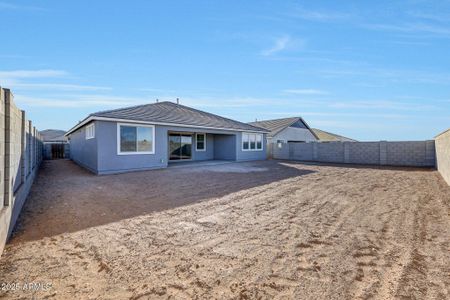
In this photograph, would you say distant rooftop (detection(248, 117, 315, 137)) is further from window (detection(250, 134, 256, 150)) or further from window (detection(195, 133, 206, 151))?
window (detection(195, 133, 206, 151))

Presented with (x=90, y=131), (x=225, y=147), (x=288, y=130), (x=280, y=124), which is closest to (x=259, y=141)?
(x=225, y=147)

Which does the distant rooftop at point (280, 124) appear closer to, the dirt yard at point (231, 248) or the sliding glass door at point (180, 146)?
the sliding glass door at point (180, 146)

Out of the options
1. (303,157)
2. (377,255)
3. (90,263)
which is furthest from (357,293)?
(303,157)

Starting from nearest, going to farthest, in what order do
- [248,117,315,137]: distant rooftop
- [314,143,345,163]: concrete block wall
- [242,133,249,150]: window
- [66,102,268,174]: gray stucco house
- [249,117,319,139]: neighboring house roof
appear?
[66,102,268,174]: gray stucco house < [314,143,345,163]: concrete block wall < [242,133,249,150]: window < [249,117,319,139]: neighboring house roof < [248,117,315,137]: distant rooftop

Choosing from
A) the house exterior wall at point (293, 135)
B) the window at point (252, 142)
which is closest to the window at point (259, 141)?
the window at point (252, 142)

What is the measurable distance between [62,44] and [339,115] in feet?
79.4

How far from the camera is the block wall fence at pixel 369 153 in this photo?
607 inches

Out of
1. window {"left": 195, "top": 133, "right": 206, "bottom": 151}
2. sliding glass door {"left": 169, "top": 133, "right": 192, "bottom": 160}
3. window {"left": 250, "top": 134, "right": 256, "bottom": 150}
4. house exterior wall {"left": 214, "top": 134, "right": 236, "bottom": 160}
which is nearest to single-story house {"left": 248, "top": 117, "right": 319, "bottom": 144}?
window {"left": 250, "top": 134, "right": 256, "bottom": 150}

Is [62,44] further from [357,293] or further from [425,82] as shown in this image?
[425,82]

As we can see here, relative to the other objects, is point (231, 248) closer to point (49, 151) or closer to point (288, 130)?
point (288, 130)

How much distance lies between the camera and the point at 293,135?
1101 inches

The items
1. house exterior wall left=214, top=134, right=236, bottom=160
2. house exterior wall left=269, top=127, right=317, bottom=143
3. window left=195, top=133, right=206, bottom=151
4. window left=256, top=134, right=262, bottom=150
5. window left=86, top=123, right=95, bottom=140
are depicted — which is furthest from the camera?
house exterior wall left=269, top=127, right=317, bottom=143

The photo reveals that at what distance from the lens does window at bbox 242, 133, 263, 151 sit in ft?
63.1

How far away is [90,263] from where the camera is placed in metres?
3.05
